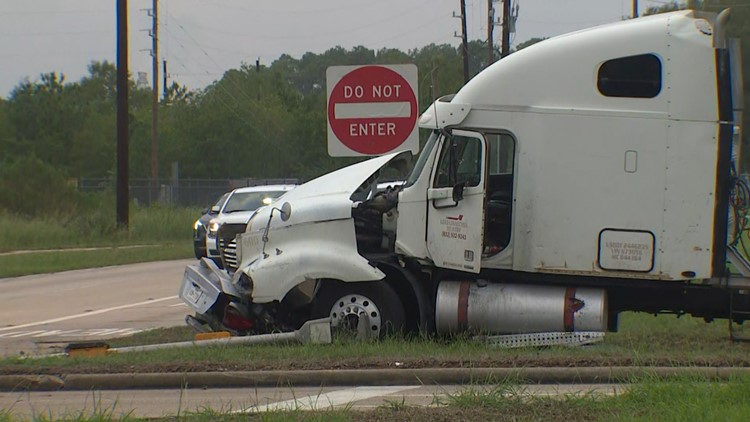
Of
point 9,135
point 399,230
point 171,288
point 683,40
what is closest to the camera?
point 683,40

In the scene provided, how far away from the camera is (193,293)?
12375 mm

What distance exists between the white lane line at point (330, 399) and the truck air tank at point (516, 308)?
7.20 feet

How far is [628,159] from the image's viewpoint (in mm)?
10891

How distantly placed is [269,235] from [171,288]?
1058 cm

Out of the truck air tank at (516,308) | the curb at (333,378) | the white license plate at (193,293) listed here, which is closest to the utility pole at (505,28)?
the white license plate at (193,293)

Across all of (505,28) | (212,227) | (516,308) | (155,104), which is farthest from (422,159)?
(155,104)

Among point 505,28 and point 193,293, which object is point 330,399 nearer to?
point 193,293

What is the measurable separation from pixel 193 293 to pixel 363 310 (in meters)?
2.11

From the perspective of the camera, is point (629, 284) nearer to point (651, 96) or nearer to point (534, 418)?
point (651, 96)

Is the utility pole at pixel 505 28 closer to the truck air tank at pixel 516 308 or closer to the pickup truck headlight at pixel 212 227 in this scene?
the pickup truck headlight at pixel 212 227

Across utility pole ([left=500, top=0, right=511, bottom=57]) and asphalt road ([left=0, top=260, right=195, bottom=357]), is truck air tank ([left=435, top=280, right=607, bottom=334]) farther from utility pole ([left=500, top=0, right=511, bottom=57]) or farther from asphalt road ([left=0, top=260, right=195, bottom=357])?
utility pole ([left=500, top=0, right=511, bottom=57])

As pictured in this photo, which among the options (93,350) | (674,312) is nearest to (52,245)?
(93,350)

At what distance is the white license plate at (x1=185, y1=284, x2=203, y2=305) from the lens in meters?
12.3

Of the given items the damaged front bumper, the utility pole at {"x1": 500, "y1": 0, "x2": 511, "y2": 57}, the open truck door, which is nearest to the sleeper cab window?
the open truck door
